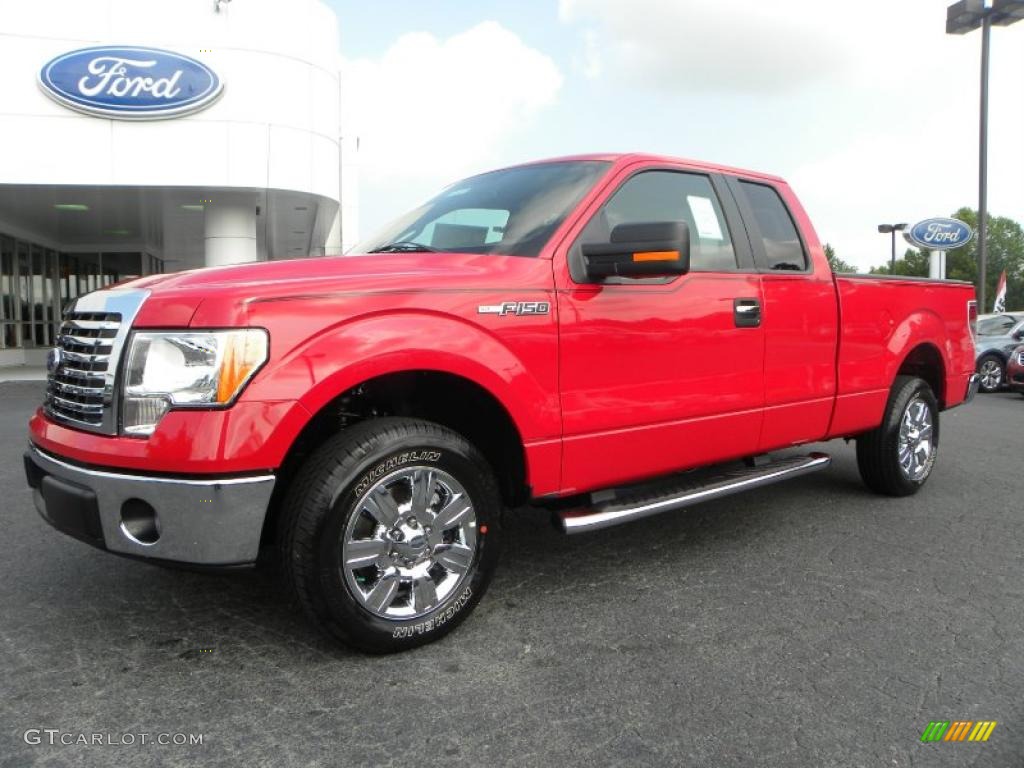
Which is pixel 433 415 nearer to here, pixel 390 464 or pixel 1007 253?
pixel 390 464

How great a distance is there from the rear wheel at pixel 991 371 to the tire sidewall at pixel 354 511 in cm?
1430

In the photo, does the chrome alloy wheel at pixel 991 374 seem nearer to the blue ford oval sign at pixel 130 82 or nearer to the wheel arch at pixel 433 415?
the wheel arch at pixel 433 415

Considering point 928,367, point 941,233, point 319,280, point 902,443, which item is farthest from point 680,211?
point 941,233

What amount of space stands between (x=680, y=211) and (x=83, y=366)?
8.84 feet

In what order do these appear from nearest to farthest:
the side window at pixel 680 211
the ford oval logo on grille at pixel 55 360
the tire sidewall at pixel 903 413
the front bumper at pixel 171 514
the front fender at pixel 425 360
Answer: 1. the front bumper at pixel 171 514
2. the front fender at pixel 425 360
3. the ford oval logo on grille at pixel 55 360
4. the side window at pixel 680 211
5. the tire sidewall at pixel 903 413

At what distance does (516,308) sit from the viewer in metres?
3.01

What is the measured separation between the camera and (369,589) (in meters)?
2.73

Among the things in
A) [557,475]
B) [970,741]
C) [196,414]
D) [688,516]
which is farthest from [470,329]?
[688,516]

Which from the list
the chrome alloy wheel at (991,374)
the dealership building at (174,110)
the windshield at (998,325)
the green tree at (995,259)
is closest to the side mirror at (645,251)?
the chrome alloy wheel at (991,374)

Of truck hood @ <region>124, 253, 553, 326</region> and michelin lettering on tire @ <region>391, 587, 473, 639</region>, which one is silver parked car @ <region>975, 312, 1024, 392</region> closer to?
truck hood @ <region>124, 253, 553, 326</region>

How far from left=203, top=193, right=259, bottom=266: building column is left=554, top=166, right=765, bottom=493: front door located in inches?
574

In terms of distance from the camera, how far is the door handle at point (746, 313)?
3775 millimetres

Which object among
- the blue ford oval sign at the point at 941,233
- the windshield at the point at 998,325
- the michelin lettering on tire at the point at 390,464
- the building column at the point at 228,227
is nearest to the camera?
the michelin lettering on tire at the point at 390,464

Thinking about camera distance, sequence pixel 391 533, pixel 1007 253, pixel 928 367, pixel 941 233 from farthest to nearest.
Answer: pixel 1007 253 < pixel 941 233 < pixel 928 367 < pixel 391 533
